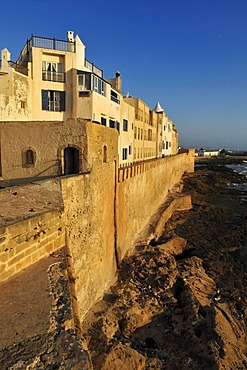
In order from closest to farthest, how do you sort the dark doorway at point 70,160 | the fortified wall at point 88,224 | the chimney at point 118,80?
the fortified wall at point 88,224, the dark doorway at point 70,160, the chimney at point 118,80

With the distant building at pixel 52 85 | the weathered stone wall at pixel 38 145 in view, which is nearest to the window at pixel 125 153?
the distant building at pixel 52 85

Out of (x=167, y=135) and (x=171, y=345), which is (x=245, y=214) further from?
(x=167, y=135)

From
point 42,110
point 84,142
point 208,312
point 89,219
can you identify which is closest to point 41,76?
point 42,110

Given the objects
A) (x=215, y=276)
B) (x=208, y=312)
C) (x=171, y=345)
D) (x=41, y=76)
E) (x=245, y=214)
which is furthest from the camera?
(x=245, y=214)

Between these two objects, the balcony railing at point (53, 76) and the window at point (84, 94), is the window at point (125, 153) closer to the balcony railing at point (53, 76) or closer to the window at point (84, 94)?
the window at point (84, 94)

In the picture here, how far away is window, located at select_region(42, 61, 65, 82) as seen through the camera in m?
17.8

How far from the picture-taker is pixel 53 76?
1791cm

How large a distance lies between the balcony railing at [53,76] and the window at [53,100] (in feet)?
2.59

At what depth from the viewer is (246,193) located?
1528 inches

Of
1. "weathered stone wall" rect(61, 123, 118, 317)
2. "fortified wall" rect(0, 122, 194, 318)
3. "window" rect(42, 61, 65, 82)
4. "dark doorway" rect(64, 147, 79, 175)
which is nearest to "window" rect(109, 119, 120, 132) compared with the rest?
"window" rect(42, 61, 65, 82)

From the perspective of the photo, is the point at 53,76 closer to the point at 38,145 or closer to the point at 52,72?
the point at 52,72

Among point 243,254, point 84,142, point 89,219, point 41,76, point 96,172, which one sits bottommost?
point 243,254

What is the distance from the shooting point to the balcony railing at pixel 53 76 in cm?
1777

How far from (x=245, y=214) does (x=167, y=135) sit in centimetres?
2727
